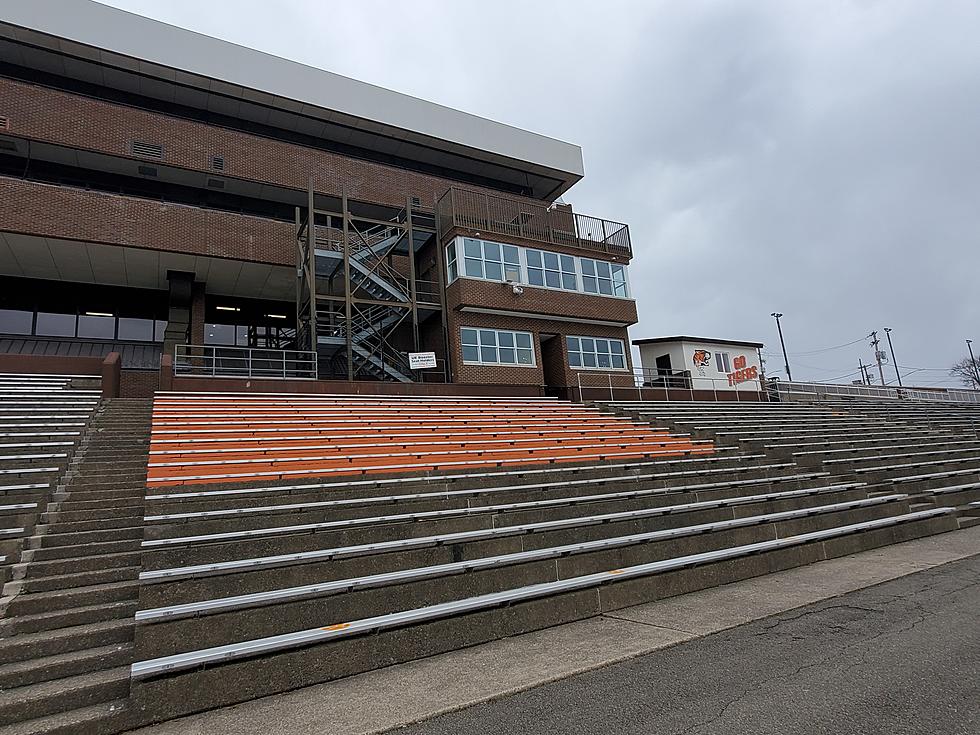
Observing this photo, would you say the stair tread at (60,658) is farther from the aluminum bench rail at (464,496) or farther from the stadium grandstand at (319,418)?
the aluminum bench rail at (464,496)

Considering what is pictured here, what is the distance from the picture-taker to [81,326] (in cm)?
1900

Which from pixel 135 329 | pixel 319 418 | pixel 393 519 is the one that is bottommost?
pixel 393 519

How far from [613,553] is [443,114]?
23605 mm

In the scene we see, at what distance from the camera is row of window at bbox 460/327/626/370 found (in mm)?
18781

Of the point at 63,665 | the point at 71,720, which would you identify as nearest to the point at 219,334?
the point at 63,665

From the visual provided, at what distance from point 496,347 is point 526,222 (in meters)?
5.95

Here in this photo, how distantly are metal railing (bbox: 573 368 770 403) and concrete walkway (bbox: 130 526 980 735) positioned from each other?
14.1 m

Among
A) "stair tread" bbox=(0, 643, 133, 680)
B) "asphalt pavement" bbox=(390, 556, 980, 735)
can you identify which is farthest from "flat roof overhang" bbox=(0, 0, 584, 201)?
"asphalt pavement" bbox=(390, 556, 980, 735)

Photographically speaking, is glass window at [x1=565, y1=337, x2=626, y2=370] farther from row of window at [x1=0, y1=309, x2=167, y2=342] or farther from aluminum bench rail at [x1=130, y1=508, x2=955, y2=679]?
row of window at [x1=0, y1=309, x2=167, y2=342]

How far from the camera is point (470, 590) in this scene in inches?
201

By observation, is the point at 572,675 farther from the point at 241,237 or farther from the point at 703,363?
the point at 703,363

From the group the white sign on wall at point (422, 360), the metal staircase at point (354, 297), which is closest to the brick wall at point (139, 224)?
the metal staircase at point (354, 297)

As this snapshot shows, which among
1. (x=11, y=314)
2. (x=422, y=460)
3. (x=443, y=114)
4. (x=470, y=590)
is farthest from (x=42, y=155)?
(x=470, y=590)

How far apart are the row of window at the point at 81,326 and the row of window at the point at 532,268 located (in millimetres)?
10816
